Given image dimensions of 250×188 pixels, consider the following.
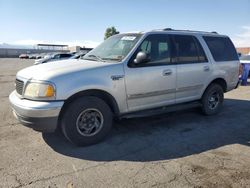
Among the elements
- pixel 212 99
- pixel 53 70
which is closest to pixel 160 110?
pixel 212 99

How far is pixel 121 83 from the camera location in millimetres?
4352

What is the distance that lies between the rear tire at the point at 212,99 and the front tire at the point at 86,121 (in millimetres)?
2748

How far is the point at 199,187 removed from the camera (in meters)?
3.08

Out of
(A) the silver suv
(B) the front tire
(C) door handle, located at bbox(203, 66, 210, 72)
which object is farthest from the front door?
(C) door handle, located at bbox(203, 66, 210, 72)

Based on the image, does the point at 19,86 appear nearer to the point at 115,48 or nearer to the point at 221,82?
the point at 115,48

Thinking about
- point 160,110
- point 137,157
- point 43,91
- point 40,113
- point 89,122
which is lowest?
point 137,157

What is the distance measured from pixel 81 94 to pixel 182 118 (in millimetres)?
2934

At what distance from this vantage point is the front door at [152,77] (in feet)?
14.8

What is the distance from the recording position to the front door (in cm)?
450

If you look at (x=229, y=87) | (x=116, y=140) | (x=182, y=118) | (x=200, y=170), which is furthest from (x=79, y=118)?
(x=229, y=87)

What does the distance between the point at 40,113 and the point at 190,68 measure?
3.33m

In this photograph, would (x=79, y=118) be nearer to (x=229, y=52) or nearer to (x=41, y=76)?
(x=41, y=76)

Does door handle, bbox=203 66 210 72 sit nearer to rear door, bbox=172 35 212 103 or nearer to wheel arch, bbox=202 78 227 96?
rear door, bbox=172 35 212 103

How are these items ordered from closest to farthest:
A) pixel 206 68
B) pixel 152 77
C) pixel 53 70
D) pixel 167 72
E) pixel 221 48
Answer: pixel 53 70 < pixel 152 77 < pixel 167 72 < pixel 206 68 < pixel 221 48
